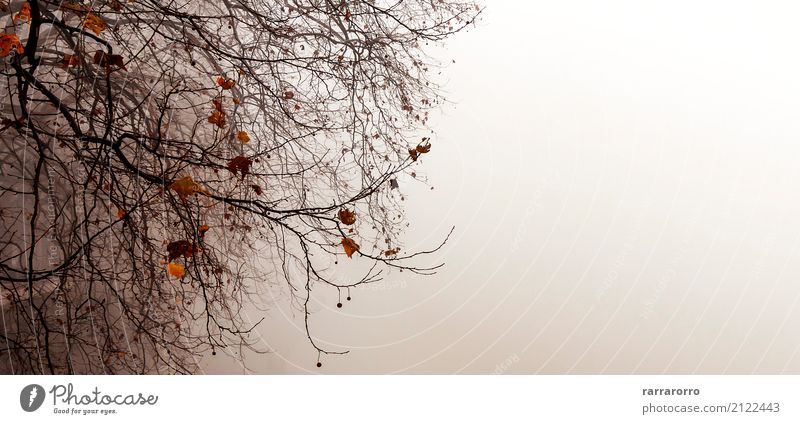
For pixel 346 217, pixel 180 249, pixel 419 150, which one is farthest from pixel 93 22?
pixel 419 150

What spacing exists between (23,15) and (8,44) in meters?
0.17

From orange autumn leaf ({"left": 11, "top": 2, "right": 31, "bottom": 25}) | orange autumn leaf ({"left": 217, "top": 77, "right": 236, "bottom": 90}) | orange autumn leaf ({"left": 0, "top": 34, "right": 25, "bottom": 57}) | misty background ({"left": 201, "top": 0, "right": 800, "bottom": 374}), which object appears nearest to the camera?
orange autumn leaf ({"left": 0, "top": 34, "right": 25, "bottom": 57})

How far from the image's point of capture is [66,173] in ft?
7.87

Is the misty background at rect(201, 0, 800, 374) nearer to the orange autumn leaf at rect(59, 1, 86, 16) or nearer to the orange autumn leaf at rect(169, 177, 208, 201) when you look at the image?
the orange autumn leaf at rect(169, 177, 208, 201)

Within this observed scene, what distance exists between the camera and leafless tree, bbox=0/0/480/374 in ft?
7.84

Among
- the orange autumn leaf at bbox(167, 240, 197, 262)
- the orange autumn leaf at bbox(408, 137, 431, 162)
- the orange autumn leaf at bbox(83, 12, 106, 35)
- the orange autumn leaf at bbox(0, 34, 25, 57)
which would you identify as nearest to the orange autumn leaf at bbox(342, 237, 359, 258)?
the orange autumn leaf at bbox(408, 137, 431, 162)

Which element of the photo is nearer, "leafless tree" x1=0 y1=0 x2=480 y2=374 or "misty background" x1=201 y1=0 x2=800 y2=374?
"leafless tree" x1=0 y1=0 x2=480 y2=374

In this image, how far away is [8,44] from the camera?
89.5 inches

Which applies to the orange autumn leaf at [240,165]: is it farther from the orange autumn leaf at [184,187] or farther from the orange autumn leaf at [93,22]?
the orange autumn leaf at [93,22]

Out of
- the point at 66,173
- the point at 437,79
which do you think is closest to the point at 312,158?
the point at 437,79
